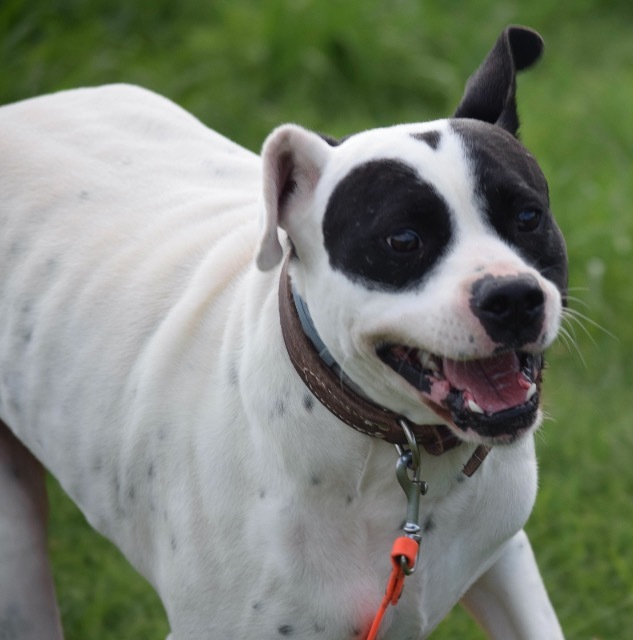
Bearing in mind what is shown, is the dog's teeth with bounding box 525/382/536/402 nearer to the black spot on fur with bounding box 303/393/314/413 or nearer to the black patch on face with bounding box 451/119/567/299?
the black patch on face with bounding box 451/119/567/299

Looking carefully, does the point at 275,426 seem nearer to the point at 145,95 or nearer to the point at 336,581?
the point at 336,581

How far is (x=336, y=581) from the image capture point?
2678mm

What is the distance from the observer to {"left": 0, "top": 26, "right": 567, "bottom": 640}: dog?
8.07 ft

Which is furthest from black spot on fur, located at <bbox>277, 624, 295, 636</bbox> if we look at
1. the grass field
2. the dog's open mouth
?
the grass field

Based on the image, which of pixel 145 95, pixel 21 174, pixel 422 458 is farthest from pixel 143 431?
pixel 145 95

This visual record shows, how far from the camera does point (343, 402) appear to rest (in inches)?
101

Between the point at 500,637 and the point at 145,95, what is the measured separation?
1.83 m

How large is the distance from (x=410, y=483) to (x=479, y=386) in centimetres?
27

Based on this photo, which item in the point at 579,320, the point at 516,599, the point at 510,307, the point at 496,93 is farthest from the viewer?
the point at 579,320

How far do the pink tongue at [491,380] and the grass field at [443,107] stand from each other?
1.64m

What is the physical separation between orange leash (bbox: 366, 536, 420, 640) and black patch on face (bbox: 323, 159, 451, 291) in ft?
1.73

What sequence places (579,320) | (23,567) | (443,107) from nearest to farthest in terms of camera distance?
(23,567), (579,320), (443,107)

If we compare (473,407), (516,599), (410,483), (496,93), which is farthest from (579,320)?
(473,407)

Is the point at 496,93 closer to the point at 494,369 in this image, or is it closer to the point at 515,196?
the point at 515,196
